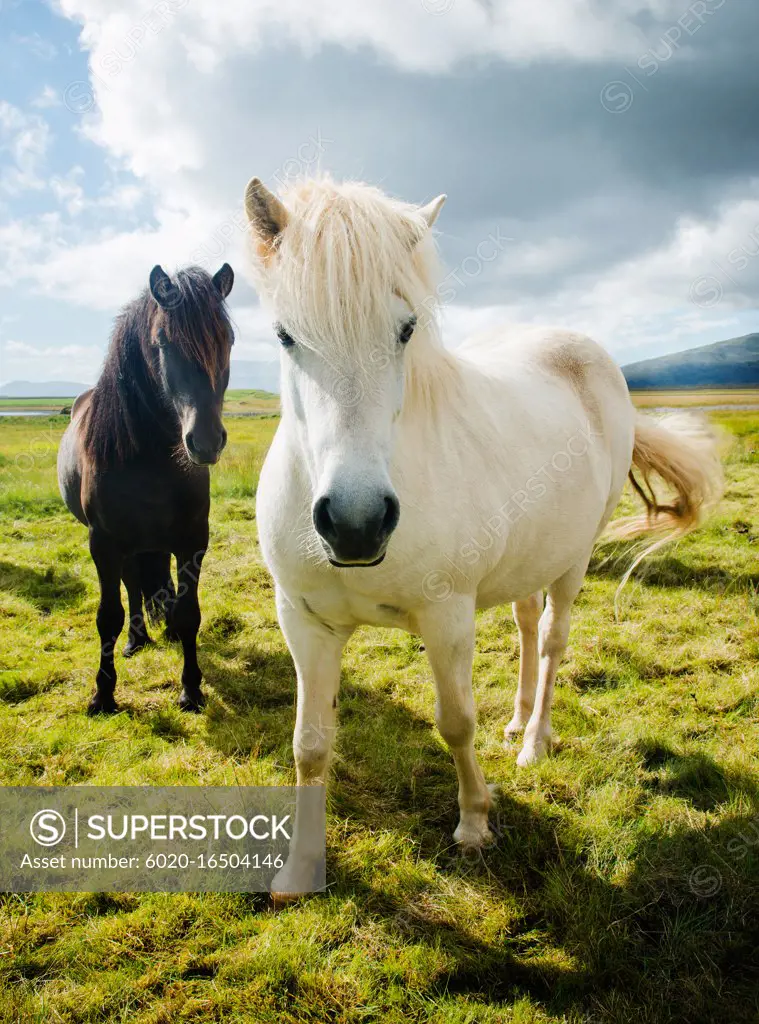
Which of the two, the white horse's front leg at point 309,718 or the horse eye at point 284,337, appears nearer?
the horse eye at point 284,337

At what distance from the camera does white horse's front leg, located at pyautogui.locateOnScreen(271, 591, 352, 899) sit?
2.46 metres

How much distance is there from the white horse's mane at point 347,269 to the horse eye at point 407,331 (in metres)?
0.03

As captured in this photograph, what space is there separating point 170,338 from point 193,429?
1.92 ft

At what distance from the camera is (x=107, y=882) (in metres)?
2.51

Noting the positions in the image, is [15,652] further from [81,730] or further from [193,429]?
[193,429]

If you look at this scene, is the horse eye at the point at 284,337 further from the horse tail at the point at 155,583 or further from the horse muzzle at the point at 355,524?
the horse tail at the point at 155,583

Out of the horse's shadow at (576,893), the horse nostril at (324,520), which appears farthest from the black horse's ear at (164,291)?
the horse's shadow at (576,893)

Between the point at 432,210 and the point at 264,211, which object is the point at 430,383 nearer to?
the point at 432,210

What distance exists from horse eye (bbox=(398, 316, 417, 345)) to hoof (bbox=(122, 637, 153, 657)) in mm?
3822

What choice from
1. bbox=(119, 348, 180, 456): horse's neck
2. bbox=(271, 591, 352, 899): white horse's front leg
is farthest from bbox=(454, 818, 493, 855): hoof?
bbox=(119, 348, 180, 456): horse's neck

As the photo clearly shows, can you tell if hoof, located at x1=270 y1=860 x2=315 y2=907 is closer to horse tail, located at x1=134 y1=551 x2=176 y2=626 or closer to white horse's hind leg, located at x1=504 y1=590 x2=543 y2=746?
white horse's hind leg, located at x1=504 y1=590 x2=543 y2=746

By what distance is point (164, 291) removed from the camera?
3.53 meters

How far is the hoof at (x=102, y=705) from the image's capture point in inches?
152

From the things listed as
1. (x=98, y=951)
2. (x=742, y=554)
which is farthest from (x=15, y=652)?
(x=742, y=554)
